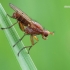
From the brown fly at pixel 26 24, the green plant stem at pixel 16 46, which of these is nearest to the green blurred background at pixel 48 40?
the brown fly at pixel 26 24

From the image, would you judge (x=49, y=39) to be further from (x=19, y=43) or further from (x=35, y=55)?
(x=19, y=43)

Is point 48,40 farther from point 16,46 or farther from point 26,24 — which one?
point 16,46

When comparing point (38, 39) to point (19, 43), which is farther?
point (38, 39)

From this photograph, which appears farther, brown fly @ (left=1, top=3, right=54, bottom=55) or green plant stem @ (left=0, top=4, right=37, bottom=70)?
brown fly @ (left=1, top=3, right=54, bottom=55)

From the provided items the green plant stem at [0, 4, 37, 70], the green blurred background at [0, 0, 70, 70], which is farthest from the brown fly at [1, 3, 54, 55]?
the green plant stem at [0, 4, 37, 70]

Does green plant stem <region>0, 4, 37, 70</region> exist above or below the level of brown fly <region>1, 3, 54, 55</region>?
below

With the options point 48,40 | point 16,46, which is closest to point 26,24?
point 48,40

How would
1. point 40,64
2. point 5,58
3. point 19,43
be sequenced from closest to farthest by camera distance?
point 19,43, point 5,58, point 40,64

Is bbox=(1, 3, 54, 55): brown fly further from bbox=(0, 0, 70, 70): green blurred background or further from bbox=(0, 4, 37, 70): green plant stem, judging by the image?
bbox=(0, 4, 37, 70): green plant stem

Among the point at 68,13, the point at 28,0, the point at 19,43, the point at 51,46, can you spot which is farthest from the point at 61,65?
the point at 19,43
